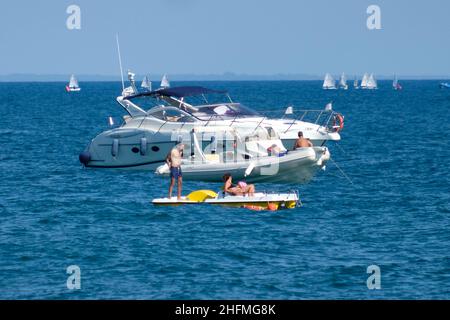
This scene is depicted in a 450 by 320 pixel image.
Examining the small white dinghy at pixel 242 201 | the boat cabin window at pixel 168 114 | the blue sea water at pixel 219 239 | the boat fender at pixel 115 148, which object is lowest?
the blue sea water at pixel 219 239

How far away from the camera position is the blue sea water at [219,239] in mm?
22859

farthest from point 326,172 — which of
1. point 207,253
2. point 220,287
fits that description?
point 220,287

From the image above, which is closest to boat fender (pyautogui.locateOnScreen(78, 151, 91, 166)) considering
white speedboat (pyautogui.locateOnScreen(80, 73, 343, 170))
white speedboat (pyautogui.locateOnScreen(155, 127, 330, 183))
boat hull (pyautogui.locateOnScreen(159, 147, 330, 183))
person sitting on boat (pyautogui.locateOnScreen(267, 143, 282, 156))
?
white speedboat (pyautogui.locateOnScreen(80, 73, 343, 170))

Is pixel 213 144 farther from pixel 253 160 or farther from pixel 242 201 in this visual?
pixel 242 201

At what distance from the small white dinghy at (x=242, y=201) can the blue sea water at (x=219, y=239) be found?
0.97ft

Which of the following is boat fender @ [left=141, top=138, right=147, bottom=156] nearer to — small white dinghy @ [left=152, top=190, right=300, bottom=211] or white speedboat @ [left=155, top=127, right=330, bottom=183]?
white speedboat @ [left=155, top=127, right=330, bottom=183]

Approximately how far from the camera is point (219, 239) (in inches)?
1107

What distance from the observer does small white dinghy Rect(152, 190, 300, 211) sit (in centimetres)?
3206

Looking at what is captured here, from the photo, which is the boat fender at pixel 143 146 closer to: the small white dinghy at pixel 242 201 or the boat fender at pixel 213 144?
the boat fender at pixel 213 144

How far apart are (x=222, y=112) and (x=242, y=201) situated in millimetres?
10078

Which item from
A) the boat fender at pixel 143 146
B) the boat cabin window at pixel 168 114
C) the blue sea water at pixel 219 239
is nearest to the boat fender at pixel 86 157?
the blue sea water at pixel 219 239

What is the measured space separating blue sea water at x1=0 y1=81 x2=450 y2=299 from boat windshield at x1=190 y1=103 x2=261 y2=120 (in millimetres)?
3761

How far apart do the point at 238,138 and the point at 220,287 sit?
1624cm

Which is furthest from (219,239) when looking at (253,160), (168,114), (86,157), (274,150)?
(86,157)
